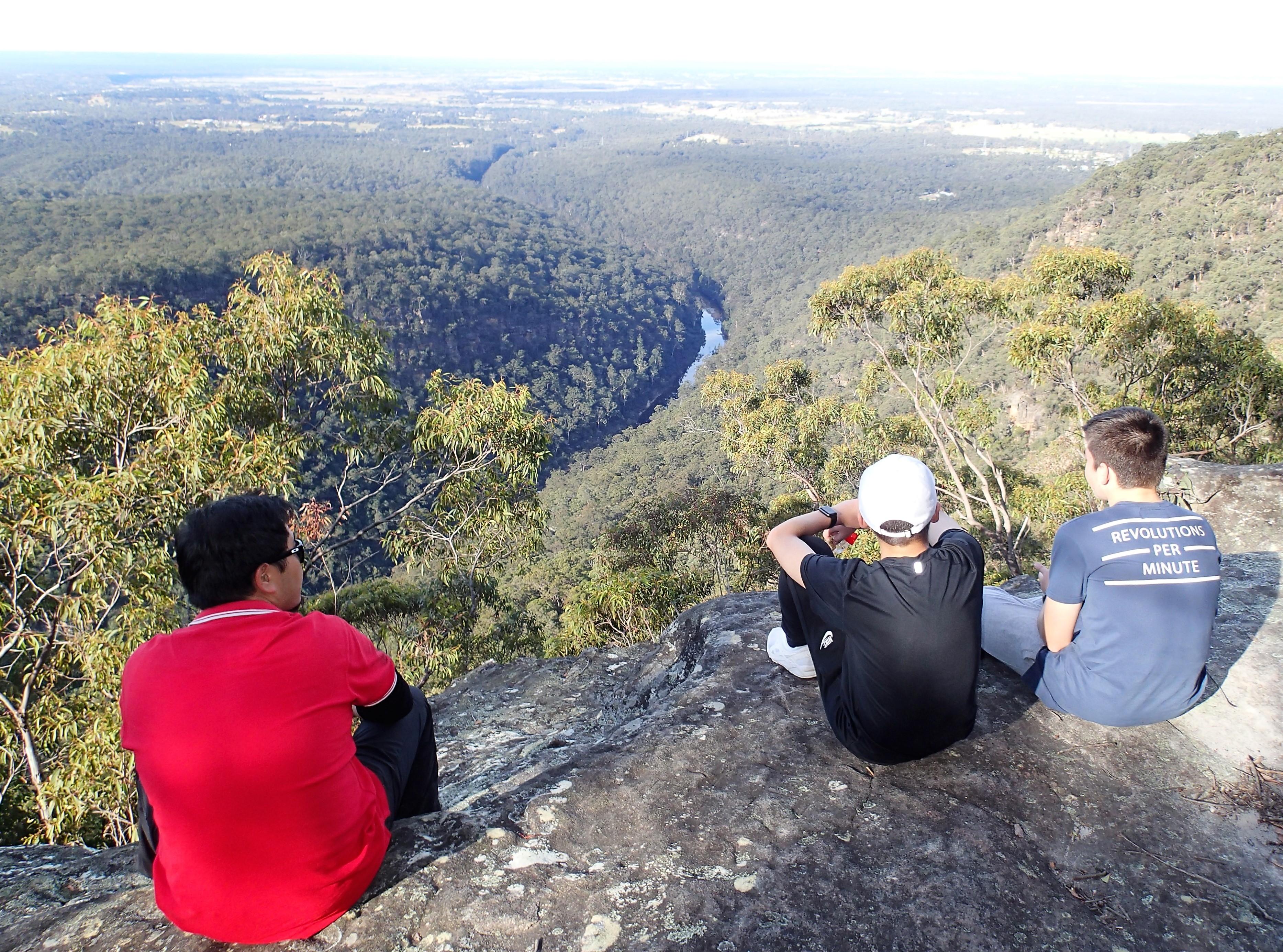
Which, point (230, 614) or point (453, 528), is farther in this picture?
point (453, 528)

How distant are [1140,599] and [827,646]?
0.90 meters

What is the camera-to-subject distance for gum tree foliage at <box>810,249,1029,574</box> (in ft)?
35.3

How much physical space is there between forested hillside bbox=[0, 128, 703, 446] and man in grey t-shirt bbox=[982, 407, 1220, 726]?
164 ft

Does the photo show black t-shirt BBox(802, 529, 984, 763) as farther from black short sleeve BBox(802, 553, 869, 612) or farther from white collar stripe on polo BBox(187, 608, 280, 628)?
white collar stripe on polo BBox(187, 608, 280, 628)

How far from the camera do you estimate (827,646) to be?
2.32 m

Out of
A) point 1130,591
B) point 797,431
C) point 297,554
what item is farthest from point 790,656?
point 797,431

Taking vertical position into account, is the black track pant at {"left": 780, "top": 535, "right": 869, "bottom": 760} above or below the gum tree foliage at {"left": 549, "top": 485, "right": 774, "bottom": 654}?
above

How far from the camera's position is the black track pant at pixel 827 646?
2203 millimetres

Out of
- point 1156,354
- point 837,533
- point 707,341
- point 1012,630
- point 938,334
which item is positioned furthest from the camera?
point 707,341

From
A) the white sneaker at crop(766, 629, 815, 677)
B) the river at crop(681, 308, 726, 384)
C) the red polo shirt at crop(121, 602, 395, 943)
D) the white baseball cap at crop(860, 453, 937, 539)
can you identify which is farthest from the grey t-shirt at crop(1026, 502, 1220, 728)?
the river at crop(681, 308, 726, 384)

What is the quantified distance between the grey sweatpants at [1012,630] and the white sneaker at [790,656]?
60cm

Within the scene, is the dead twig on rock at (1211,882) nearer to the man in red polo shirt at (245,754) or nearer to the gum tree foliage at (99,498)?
the man in red polo shirt at (245,754)

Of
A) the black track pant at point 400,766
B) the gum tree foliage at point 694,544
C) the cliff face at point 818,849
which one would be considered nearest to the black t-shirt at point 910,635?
the cliff face at point 818,849

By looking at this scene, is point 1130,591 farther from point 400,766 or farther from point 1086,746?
point 400,766
